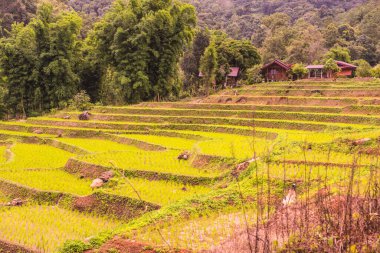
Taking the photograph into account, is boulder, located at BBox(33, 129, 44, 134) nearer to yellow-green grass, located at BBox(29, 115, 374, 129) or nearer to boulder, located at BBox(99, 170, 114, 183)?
yellow-green grass, located at BBox(29, 115, 374, 129)

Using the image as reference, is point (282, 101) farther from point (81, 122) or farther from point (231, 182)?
point (231, 182)

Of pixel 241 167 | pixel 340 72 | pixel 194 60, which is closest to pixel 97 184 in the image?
pixel 241 167

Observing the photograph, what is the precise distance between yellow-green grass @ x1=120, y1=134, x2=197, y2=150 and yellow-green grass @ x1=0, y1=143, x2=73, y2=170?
3194mm

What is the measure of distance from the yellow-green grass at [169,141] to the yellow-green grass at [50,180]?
13.8 feet

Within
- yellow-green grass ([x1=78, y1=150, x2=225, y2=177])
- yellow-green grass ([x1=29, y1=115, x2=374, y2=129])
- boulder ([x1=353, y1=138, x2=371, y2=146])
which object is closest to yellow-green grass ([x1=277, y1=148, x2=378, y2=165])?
boulder ([x1=353, y1=138, x2=371, y2=146])

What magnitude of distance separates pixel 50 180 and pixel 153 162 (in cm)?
297

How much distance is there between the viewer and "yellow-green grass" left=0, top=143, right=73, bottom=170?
14.1m

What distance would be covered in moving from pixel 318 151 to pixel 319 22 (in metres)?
53.4

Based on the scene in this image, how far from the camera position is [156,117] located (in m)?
21.0

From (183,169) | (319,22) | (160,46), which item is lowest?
(183,169)

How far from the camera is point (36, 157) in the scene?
15.7 metres

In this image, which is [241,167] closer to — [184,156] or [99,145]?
[184,156]

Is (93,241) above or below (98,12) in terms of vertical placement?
below

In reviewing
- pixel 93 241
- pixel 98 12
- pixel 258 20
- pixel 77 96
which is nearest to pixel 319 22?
pixel 258 20
